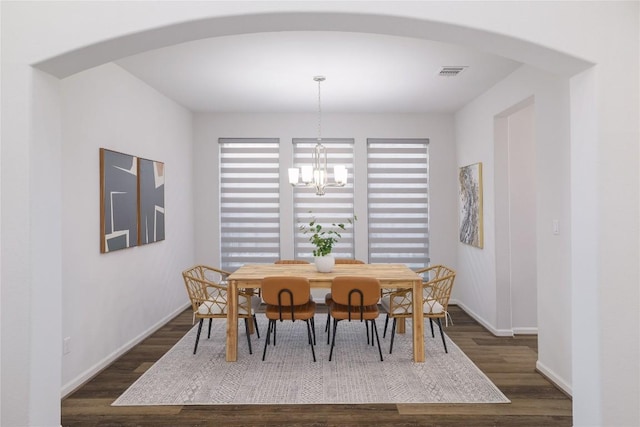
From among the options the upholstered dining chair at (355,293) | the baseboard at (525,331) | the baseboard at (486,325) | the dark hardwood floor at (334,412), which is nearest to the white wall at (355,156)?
the baseboard at (486,325)

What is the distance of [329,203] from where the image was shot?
6.30m

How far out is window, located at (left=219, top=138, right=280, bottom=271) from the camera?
6.25 m

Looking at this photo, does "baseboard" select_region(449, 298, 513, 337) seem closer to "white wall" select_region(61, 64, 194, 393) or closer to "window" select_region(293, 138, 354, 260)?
"window" select_region(293, 138, 354, 260)

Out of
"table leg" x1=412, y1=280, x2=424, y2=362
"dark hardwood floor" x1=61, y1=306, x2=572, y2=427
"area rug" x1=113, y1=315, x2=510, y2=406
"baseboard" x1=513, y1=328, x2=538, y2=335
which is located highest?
"table leg" x1=412, y1=280, x2=424, y2=362

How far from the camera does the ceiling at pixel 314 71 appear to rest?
3.60 metres

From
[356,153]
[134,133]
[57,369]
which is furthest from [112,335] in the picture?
[356,153]

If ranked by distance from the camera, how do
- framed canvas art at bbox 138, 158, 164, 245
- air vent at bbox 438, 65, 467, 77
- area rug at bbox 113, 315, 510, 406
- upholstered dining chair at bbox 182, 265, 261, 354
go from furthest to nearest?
framed canvas art at bbox 138, 158, 164, 245
air vent at bbox 438, 65, 467, 77
upholstered dining chair at bbox 182, 265, 261, 354
area rug at bbox 113, 315, 510, 406

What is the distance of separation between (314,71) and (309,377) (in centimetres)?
282

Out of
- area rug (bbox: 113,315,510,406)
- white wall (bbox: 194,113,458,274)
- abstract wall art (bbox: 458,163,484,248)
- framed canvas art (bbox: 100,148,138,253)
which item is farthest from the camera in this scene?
white wall (bbox: 194,113,458,274)

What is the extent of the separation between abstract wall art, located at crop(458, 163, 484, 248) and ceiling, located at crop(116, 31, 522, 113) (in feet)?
3.00

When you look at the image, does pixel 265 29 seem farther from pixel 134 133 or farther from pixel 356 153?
pixel 356 153

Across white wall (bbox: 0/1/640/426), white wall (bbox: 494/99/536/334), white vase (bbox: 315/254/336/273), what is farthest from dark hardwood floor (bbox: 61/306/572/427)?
white vase (bbox: 315/254/336/273)

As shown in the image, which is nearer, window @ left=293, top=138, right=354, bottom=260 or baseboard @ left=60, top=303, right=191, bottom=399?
baseboard @ left=60, top=303, right=191, bottom=399

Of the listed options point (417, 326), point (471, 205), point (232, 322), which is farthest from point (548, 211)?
point (232, 322)
